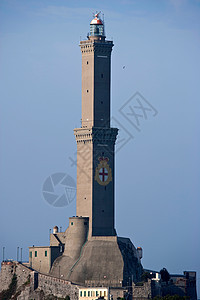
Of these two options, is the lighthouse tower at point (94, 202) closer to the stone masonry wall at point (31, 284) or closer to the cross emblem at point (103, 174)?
the cross emblem at point (103, 174)

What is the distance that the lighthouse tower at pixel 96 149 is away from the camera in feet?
642

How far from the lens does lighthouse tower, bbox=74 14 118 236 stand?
195625 millimetres

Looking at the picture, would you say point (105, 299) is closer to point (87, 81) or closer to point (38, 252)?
point (38, 252)

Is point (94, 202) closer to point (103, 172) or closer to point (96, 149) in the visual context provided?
point (103, 172)

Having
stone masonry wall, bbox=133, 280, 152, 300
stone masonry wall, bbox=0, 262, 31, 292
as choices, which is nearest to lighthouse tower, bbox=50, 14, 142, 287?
stone masonry wall, bbox=133, 280, 152, 300

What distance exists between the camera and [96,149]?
196750mm

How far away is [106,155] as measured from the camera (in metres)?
198

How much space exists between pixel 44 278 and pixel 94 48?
38894mm

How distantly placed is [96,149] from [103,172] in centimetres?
395

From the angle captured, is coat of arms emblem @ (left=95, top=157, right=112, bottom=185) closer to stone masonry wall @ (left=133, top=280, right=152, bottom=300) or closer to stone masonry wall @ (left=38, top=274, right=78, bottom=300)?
stone masonry wall @ (left=38, top=274, right=78, bottom=300)

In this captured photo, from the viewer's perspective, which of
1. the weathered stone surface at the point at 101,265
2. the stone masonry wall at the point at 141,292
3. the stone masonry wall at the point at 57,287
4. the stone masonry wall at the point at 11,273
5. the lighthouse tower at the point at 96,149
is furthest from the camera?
the lighthouse tower at the point at 96,149

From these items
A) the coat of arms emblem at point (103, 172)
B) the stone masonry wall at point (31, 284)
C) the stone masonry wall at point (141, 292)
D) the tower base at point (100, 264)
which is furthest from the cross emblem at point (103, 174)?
the stone masonry wall at point (141, 292)

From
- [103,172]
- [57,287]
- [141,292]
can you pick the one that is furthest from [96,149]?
[141,292]

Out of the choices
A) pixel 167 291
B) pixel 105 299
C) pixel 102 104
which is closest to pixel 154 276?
pixel 167 291
